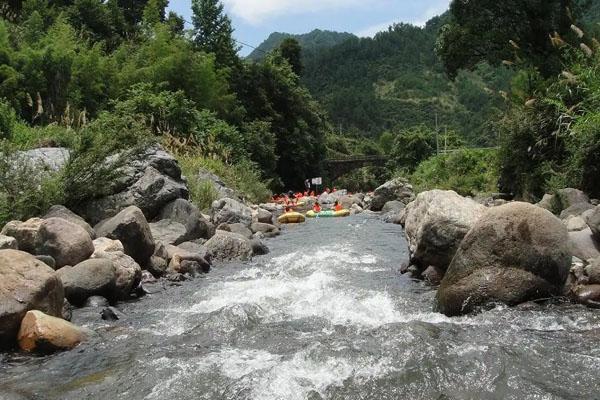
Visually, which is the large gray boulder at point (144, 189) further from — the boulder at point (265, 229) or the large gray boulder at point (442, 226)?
the large gray boulder at point (442, 226)

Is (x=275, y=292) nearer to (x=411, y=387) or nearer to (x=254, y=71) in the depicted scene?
(x=411, y=387)

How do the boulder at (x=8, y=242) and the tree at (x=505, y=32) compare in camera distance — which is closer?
the boulder at (x=8, y=242)

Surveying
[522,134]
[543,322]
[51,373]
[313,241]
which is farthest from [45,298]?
[522,134]

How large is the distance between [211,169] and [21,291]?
573 inches

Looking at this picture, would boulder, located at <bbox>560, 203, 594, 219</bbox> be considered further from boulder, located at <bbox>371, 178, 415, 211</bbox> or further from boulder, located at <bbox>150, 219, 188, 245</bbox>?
boulder, located at <bbox>371, 178, 415, 211</bbox>

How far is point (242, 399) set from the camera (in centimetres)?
425

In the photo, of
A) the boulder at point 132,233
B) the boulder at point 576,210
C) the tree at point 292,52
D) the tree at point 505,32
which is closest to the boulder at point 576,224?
the boulder at point 576,210

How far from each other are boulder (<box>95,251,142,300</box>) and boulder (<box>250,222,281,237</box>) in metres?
7.17

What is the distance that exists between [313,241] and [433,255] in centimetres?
575

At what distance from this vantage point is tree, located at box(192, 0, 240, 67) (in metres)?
39.6

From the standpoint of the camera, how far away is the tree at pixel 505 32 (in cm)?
2092

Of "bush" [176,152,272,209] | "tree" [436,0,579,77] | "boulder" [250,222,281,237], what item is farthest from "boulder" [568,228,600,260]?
"tree" [436,0,579,77]

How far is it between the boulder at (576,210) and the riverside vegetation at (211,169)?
4 cm

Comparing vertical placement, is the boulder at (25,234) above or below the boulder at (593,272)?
above
